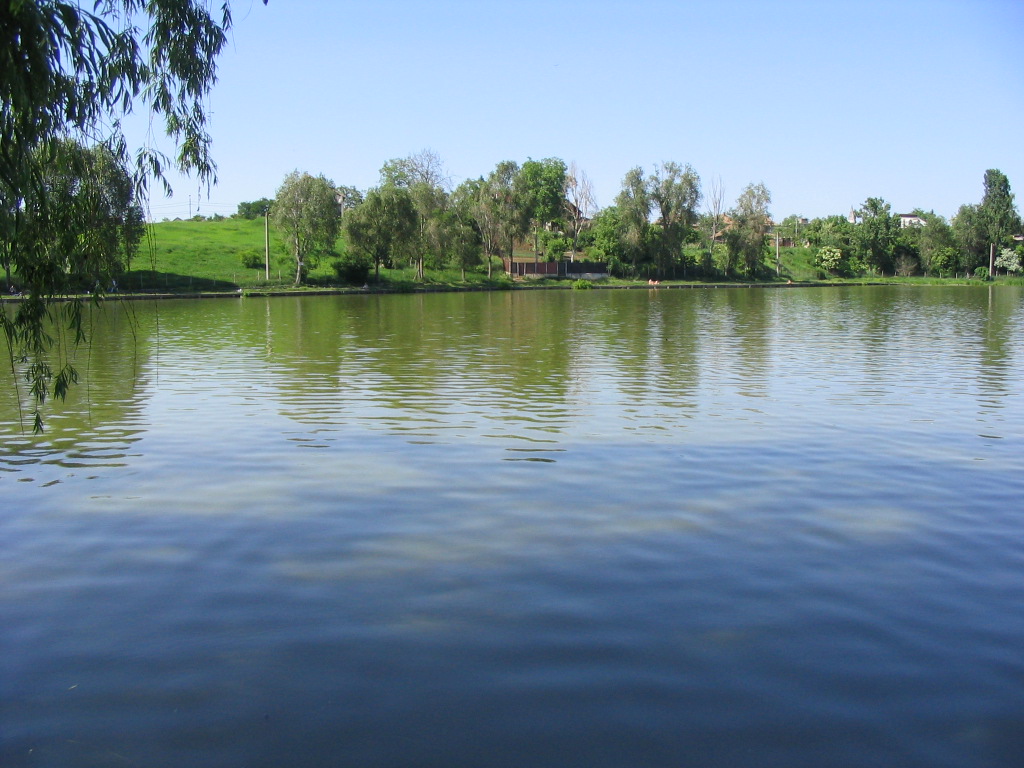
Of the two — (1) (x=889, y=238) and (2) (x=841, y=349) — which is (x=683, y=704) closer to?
(2) (x=841, y=349)

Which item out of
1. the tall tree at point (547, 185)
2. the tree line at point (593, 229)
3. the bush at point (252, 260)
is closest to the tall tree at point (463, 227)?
the tree line at point (593, 229)

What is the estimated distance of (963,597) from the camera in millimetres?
6277

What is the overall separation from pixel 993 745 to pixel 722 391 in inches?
476

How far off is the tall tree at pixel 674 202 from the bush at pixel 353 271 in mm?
39414

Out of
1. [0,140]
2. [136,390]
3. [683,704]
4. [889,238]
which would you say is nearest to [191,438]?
[136,390]

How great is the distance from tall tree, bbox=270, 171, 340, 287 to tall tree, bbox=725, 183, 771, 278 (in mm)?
53097

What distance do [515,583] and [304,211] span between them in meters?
70.7

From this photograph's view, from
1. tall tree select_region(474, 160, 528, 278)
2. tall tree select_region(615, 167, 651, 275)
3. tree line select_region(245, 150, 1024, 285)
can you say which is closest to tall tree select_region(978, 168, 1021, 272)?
tree line select_region(245, 150, 1024, 285)

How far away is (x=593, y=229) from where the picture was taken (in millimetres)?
113438

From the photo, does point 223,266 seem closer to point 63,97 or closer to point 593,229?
point 593,229

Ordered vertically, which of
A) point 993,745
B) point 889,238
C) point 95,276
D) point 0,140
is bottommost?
point 993,745

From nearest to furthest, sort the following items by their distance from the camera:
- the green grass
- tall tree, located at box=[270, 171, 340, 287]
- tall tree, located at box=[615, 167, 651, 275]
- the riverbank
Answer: the riverbank → the green grass → tall tree, located at box=[270, 171, 340, 287] → tall tree, located at box=[615, 167, 651, 275]

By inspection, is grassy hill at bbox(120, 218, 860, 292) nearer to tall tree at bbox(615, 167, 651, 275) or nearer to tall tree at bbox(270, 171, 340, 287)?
tall tree at bbox(270, 171, 340, 287)

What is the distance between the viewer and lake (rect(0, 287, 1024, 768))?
15.2ft
